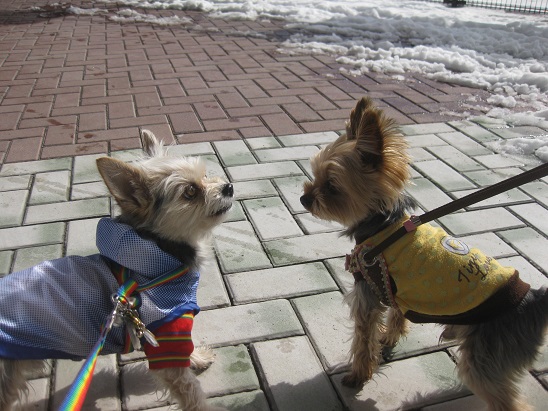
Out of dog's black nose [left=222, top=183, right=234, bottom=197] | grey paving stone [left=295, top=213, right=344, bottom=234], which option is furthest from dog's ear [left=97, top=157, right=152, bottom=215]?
grey paving stone [left=295, top=213, right=344, bottom=234]

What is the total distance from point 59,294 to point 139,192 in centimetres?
56

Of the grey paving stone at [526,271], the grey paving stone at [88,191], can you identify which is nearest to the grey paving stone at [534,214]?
the grey paving stone at [526,271]

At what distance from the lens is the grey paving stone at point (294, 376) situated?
246 centimetres

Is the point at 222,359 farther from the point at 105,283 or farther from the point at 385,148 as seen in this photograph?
the point at 385,148

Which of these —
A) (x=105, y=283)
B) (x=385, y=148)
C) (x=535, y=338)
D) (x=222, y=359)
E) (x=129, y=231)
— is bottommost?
(x=222, y=359)

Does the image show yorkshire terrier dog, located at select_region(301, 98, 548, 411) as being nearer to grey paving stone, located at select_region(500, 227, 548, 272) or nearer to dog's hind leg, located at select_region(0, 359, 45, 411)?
grey paving stone, located at select_region(500, 227, 548, 272)

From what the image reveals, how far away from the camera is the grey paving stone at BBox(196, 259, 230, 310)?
306 centimetres

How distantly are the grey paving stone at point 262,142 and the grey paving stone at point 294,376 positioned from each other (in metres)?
2.55

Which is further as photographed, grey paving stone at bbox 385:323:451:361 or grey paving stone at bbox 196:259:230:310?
grey paving stone at bbox 196:259:230:310

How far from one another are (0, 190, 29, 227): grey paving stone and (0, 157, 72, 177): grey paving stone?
1.20 ft

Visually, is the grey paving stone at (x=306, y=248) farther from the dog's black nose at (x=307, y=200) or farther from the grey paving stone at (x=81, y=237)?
the grey paving stone at (x=81, y=237)

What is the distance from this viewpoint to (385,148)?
7.83 feet

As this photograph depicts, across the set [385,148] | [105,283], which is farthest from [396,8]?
[105,283]

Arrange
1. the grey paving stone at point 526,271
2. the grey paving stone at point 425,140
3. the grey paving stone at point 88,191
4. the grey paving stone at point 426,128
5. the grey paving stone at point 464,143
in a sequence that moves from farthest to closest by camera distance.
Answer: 1. the grey paving stone at point 426,128
2. the grey paving stone at point 425,140
3. the grey paving stone at point 464,143
4. the grey paving stone at point 88,191
5. the grey paving stone at point 526,271
